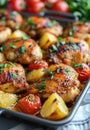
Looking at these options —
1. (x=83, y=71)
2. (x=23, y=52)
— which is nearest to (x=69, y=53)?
(x=83, y=71)

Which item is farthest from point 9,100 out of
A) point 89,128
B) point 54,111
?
point 89,128

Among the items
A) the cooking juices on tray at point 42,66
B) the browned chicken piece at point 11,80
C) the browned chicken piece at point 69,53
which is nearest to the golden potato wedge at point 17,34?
the cooking juices on tray at point 42,66

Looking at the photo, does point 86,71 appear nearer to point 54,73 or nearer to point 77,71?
point 77,71

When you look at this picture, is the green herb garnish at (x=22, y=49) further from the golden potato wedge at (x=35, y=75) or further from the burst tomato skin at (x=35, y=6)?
the burst tomato skin at (x=35, y=6)

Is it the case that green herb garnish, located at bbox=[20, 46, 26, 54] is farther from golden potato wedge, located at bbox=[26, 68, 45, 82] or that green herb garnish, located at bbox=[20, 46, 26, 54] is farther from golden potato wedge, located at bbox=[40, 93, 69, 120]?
golden potato wedge, located at bbox=[40, 93, 69, 120]

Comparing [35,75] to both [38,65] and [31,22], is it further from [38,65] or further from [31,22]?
[31,22]

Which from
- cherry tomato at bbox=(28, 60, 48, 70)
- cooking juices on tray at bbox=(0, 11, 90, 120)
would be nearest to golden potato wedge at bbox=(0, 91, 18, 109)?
cooking juices on tray at bbox=(0, 11, 90, 120)

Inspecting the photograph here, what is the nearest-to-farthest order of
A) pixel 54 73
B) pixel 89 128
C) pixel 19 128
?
1. pixel 19 128
2. pixel 89 128
3. pixel 54 73
